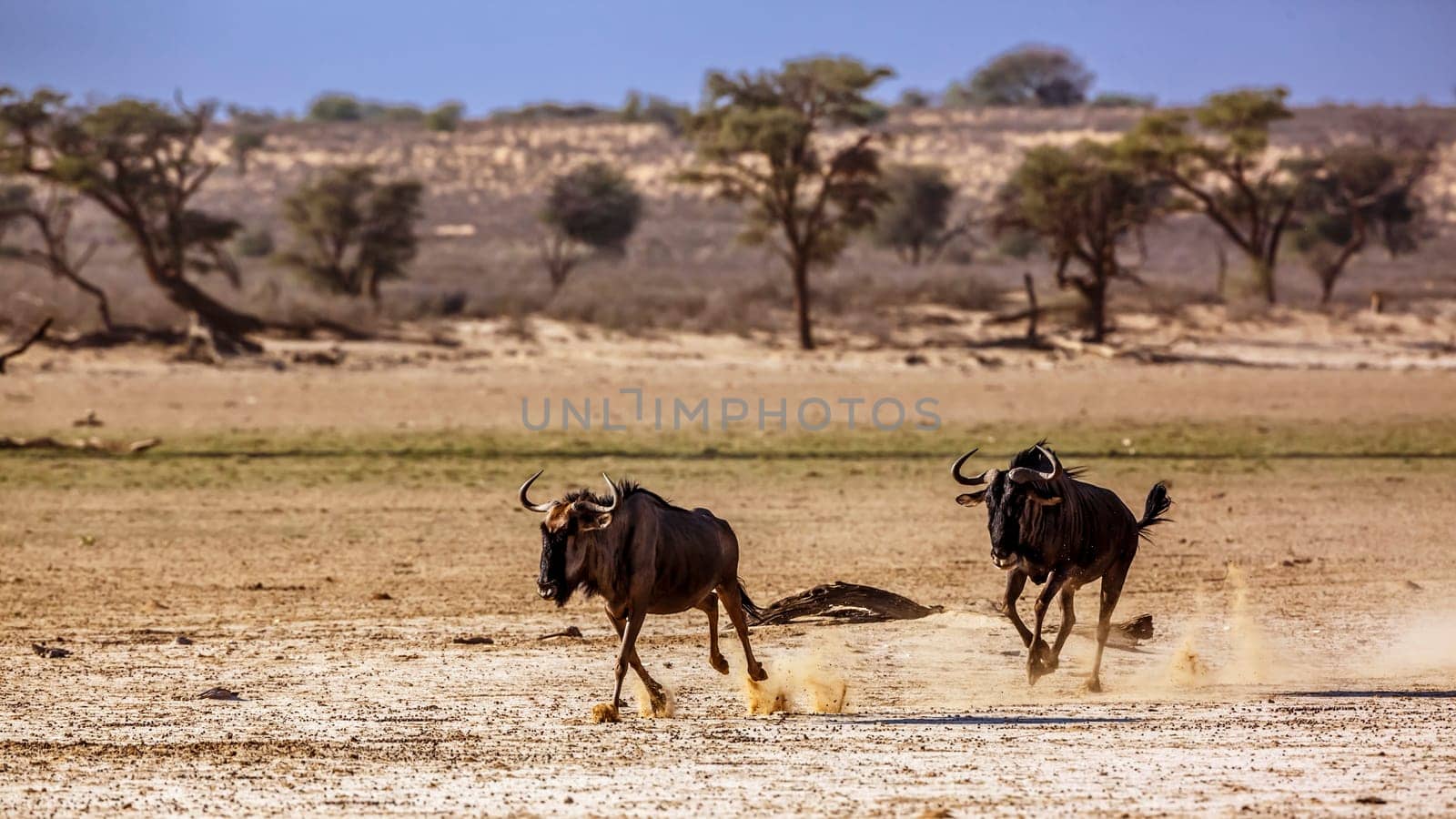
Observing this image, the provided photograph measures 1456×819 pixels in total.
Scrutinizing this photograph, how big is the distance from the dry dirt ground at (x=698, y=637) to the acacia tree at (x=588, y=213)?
29.5 m

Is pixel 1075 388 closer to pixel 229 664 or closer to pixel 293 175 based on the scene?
pixel 229 664

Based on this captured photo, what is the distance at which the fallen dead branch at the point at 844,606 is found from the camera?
38.0 feet

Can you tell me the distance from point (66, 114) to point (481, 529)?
27016mm

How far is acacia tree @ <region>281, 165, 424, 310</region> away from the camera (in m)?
47.1

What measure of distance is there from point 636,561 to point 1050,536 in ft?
7.67

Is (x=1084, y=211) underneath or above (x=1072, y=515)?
above

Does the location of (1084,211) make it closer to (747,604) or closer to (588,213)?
(588,213)

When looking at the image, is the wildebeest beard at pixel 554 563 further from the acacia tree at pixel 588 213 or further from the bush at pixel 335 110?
the bush at pixel 335 110

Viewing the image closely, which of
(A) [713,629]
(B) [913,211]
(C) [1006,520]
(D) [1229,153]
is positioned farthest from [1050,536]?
(B) [913,211]

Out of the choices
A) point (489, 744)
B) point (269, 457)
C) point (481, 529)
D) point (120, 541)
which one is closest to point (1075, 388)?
point (269, 457)

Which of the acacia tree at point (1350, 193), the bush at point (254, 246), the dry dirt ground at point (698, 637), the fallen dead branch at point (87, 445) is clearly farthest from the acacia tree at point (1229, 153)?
the bush at point (254, 246)

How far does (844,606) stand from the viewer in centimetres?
1195

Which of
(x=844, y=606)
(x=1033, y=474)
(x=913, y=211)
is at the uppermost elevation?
(x=913, y=211)

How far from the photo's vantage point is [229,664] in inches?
416
